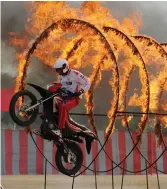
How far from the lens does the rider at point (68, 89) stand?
1399cm

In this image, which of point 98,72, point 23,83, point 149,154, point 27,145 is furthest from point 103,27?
point 149,154

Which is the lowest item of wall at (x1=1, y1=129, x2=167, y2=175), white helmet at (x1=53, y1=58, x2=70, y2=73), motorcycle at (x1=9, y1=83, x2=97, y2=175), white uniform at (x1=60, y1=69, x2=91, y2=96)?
wall at (x1=1, y1=129, x2=167, y2=175)

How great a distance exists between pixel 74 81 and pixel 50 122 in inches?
54.6

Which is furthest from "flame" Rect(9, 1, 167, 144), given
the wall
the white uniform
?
the wall

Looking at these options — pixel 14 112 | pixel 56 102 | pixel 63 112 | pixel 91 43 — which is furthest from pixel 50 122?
pixel 91 43

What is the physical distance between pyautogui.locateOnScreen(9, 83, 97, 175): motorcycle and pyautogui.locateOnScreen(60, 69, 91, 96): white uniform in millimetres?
228

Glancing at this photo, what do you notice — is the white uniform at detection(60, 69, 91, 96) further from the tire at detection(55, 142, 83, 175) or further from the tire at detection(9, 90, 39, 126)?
the tire at detection(55, 142, 83, 175)

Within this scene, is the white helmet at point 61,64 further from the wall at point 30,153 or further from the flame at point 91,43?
the wall at point 30,153

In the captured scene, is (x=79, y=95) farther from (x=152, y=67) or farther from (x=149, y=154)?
(x=149, y=154)

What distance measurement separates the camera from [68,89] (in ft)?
47.0

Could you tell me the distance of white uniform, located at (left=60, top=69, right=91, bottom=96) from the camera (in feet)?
46.8

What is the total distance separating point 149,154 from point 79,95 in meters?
21.8

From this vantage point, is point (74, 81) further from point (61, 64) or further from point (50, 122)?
point (50, 122)

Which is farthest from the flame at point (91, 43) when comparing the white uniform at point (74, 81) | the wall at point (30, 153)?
the wall at point (30, 153)
